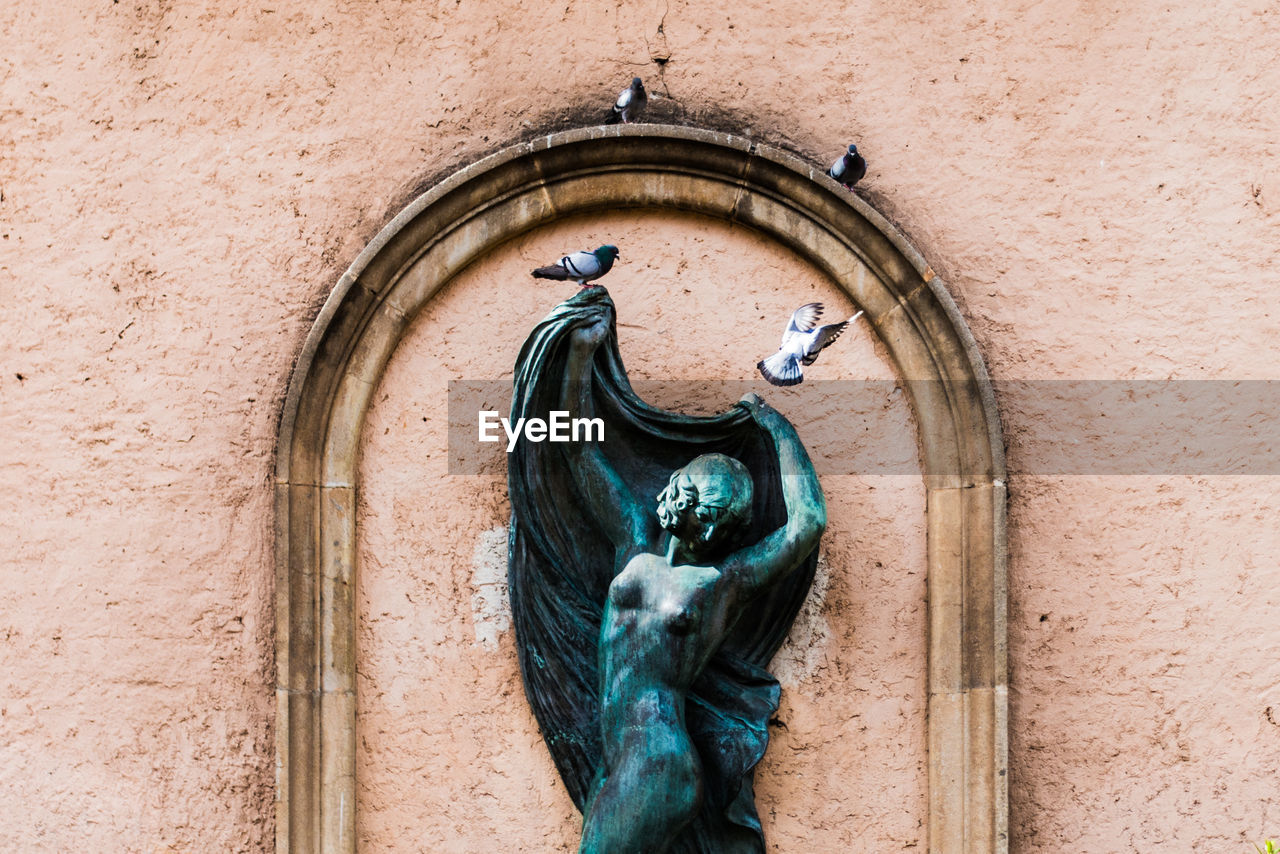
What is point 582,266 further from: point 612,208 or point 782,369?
point 782,369

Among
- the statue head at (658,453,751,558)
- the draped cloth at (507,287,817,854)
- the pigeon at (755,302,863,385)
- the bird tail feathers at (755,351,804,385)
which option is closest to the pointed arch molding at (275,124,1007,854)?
the pigeon at (755,302,863,385)

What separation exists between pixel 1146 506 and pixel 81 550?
9.38ft

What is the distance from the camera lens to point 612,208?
4.36 m

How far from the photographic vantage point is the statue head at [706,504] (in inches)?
153

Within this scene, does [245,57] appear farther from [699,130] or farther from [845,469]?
[845,469]

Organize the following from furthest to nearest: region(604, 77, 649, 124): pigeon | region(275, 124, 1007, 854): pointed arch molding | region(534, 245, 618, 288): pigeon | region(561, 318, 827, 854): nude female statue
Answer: region(604, 77, 649, 124): pigeon < region(275, 124, 1007, 854): pointed arch molding < region(534, 245, 618, 288): pigeon < region(561, 318, 827, 854): nude female statue

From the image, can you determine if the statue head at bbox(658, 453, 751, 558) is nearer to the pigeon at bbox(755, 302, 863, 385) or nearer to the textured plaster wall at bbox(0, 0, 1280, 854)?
the pigeon at bbox(755, 302, 863, 385)

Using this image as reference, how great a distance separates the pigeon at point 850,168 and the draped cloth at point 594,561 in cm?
70

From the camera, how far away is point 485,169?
4285mm

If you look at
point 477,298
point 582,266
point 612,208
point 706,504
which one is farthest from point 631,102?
point 706,504

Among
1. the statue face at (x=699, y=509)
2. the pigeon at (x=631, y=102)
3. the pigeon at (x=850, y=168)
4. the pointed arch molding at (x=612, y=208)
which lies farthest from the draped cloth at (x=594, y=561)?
the pigeon at (x=850, y=168)

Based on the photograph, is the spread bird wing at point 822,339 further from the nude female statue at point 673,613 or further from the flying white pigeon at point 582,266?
the flying white pigeon at point 582,266

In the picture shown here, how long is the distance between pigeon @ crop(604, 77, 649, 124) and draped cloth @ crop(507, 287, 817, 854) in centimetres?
57

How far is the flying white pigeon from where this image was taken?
3.99m
